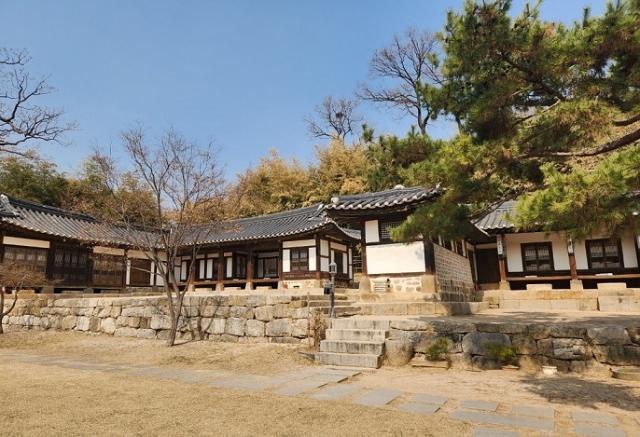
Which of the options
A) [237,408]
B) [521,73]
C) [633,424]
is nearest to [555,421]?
[633,424]

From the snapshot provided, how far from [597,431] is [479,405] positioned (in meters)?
1.27

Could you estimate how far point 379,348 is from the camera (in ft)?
26.0

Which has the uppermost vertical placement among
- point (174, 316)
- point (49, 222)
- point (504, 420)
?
point (49, 222)

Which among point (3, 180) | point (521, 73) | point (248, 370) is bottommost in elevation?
point (248, 370)

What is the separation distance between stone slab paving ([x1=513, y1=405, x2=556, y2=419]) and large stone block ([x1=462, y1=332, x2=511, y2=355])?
2.66 metres

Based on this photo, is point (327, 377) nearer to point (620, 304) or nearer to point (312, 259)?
point (620, 304)

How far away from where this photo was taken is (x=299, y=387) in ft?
19.6

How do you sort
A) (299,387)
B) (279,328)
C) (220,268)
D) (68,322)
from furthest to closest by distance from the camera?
(220,268) → (68,322) → (279,328) → (299,387)

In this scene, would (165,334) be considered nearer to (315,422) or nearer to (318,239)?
(315,422)

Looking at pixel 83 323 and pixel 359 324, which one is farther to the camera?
pixel 83 323

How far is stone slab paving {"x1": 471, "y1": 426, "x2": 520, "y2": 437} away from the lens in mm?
3865

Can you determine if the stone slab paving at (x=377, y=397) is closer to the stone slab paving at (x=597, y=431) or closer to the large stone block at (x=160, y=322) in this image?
the stone slab paving at (x=597, y=431)

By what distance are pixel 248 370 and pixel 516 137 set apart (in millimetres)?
6276

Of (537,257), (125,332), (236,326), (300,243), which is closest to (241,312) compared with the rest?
(236,326)
